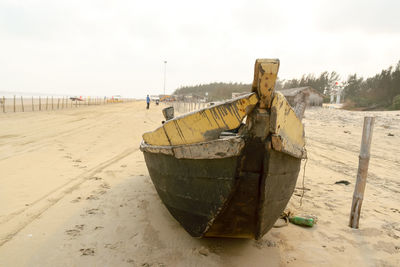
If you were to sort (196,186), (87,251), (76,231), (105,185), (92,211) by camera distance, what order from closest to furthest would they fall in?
1. (196,186)
2. (87,251)
3. (76,231)
4. (92,211)
5. (105,185)

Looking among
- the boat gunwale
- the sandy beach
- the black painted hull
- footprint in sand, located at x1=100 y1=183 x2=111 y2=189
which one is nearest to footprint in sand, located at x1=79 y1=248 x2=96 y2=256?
the sandy beach

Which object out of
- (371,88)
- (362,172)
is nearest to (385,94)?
(371,88)

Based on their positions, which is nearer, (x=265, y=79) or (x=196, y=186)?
(x=265, y=79)

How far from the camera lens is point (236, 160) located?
2152 mm

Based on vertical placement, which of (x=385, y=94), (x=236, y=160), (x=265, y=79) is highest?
(x=385, y=94)

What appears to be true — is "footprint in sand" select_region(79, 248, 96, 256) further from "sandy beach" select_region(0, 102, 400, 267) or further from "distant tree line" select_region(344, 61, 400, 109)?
"distant tree line" select_region(344, 61, 400, 109)

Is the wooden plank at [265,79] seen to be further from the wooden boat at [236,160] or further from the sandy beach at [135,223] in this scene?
the sandy beach at [135,223]

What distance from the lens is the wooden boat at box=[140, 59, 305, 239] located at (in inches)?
A: 82.5

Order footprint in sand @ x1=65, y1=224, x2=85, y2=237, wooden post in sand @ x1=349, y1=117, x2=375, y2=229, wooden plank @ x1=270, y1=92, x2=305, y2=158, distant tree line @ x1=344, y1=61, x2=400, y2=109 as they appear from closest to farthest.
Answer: wooden plank @ x1=270, y1=92, x2=305, y2=158 → footprint in sand @ x1=65, y1=224, x2=85, y2=237 → wooden post in sand @ x1=349, y1=117, x2=375, y2=229 → distant tree line @ x1=344, y1=61, x2=400, y2=109

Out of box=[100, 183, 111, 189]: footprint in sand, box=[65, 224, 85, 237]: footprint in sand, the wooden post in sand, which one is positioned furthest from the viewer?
box=[100, 183, 111, 189]: footprint in sand

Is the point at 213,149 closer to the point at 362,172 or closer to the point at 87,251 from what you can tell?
the point at 87,251

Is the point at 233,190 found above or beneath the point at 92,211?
above

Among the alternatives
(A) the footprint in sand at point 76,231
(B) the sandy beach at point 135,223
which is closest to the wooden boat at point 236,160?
(B) the sandy beach at point 135,223

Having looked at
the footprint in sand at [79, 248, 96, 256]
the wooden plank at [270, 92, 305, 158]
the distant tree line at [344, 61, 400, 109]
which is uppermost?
the distant tree line at [344, 61, 400, 109]
